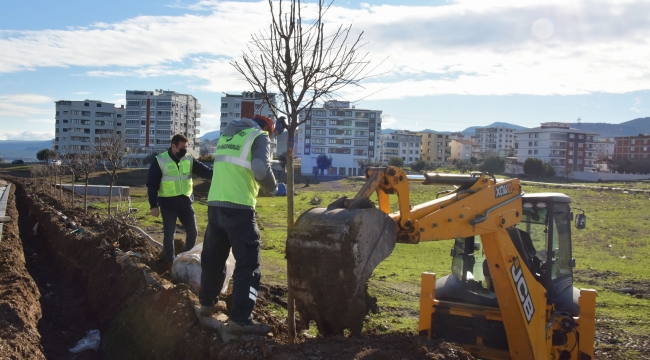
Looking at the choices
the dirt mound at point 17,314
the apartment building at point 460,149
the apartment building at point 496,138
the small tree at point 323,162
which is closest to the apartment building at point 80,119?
the small tree at point 323,162

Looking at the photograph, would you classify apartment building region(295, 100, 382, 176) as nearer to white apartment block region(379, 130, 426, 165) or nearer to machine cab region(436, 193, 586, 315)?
white apartment block region(379, 130, 426, 165)

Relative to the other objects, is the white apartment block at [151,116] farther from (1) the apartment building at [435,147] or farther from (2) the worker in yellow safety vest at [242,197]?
(2) the worker in yellow safety vest at [242,197]

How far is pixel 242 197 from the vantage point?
4.70 m

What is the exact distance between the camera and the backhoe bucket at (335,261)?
398cm

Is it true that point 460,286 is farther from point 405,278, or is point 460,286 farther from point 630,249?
point 630,249

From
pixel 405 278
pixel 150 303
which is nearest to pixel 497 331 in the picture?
pixel 150 303

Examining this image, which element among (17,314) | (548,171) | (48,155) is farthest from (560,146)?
(17,314)

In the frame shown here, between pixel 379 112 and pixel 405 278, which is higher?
pixel 379 112

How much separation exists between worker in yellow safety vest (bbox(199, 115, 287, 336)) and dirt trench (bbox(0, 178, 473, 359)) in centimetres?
32

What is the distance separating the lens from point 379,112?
90.7 meters

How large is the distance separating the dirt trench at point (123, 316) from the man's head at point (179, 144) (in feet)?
5.07

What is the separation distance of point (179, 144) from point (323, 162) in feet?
234

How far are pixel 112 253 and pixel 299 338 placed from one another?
461 cm

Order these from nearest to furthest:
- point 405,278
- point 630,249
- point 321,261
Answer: point 321,261 → point 405,278 → point 630,249
